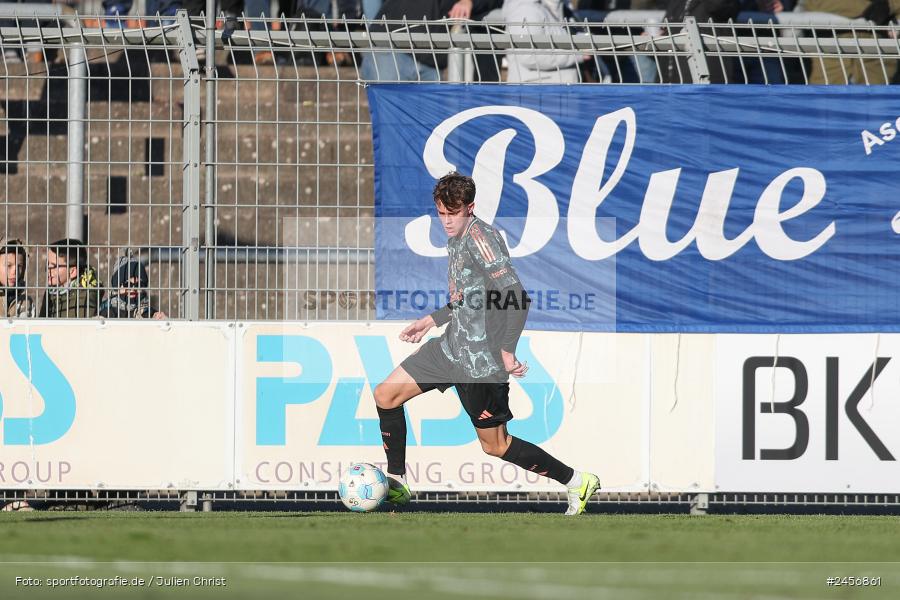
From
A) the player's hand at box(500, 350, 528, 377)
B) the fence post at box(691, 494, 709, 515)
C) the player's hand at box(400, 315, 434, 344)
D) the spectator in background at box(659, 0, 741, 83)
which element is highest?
the spectator in background at box(659, 0, 741, 83)

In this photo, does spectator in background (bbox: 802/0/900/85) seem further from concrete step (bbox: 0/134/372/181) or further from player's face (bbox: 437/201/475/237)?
concrete step (bbox: 0/134/372/181)

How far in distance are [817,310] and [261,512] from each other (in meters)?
4.19

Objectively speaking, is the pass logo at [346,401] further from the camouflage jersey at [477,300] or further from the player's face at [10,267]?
the player's face at [10,267]

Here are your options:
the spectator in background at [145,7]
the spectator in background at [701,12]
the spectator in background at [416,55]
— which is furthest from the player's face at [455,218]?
the spectator in background at [145,7]

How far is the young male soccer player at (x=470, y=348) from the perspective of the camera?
34.6 feet

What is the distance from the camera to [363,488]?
10250 millimetres

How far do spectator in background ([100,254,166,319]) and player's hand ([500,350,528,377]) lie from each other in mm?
2505

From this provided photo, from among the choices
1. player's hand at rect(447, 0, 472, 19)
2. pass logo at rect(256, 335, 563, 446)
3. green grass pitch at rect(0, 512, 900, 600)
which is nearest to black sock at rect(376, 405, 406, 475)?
pass logo at rect(256, 335, 563, 446)

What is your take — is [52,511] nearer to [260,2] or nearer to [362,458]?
[362,458]

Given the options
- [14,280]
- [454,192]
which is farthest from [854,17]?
[14,280]

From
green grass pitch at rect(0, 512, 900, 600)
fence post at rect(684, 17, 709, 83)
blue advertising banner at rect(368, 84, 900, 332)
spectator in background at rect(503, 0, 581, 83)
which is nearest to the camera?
green grass pitch at rect(0, 512, 900, 600)

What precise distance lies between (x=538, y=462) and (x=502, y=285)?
1.23m

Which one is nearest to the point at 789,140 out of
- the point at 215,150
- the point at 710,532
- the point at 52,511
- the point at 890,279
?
the point at 890,279

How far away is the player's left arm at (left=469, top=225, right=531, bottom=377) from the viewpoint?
1052 cm
